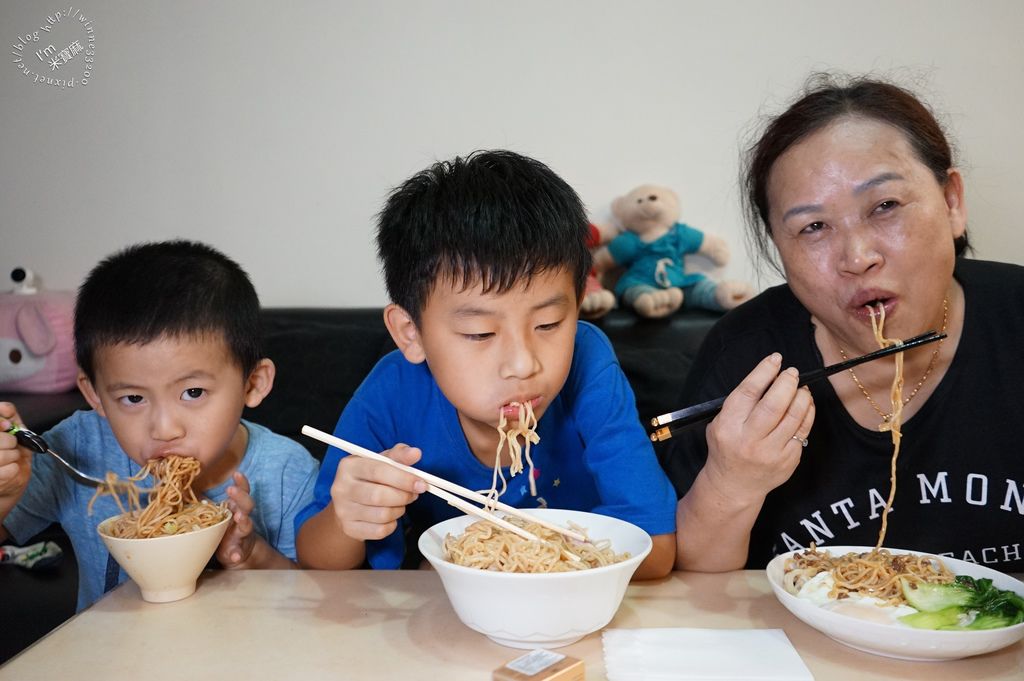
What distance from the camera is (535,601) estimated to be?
0.98m

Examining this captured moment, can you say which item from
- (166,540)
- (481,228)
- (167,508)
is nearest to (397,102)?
(481,228)

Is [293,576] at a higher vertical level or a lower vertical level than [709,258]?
lower

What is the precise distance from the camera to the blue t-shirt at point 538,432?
1.48 metres

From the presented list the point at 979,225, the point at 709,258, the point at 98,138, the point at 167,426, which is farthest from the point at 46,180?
the point at 979,225

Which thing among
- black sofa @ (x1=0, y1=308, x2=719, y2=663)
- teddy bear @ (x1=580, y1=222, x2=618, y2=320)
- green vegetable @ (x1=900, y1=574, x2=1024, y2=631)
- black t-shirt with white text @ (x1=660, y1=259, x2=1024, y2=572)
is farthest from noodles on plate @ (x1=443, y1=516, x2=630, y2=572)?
teddy bear @ (x1=580, y1=222, x2=618, y2=320)

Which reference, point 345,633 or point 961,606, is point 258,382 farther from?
point 961,606

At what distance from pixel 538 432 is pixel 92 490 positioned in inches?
37.0

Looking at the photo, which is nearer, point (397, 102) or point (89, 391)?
point (89, 391)

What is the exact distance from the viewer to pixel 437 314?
1382 mm

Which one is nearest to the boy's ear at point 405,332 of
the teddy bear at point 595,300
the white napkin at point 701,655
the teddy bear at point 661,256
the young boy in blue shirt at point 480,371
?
the young boy in blue shirt at point 480,371

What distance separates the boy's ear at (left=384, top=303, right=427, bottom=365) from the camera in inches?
59.8

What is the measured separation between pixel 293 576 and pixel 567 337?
0.56m

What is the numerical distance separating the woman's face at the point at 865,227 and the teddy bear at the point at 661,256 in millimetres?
1507

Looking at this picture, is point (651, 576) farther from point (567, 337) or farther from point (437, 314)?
point (437, 314)
